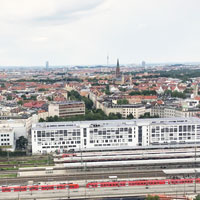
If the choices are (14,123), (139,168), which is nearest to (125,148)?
(139,168)

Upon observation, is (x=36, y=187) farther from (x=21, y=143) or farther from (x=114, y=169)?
(x=21, y=143)

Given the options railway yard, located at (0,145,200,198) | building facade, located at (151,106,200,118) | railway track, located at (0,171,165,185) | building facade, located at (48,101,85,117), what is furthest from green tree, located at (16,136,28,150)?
building facade, located at (151,106,200,118)

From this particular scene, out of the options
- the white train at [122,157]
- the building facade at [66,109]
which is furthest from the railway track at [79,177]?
the building facade at [66,109]

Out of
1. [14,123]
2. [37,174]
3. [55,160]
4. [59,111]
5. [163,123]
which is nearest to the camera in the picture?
[37,174]

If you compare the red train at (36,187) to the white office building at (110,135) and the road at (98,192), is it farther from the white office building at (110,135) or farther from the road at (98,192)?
the white office building at (110,135)

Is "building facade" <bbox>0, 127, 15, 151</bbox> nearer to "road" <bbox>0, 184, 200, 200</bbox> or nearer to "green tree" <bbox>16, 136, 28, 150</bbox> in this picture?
"green tree" <bbox>16, 136, 28, 150</bbox>

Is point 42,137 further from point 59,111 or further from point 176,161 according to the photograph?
point 59,111
